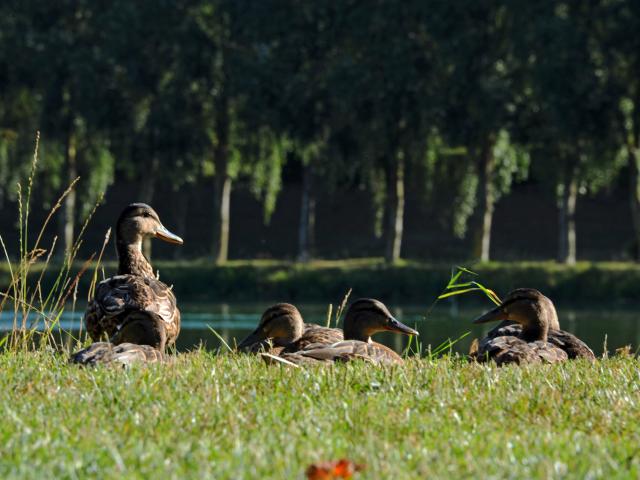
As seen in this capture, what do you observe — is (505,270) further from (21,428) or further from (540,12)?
(21,428)

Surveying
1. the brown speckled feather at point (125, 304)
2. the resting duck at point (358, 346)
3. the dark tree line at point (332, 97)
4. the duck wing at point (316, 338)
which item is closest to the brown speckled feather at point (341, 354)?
the resting duck at point (358, 346)

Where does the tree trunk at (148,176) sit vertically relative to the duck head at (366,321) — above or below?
above

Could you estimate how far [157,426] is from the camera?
6.03 meters

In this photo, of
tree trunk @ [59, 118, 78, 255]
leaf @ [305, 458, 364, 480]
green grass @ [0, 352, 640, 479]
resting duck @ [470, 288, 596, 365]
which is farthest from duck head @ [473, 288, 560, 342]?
tree trunk @ [59, 118, 78, 255]

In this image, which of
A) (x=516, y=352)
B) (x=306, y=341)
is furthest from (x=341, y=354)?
(x=516, y=352)

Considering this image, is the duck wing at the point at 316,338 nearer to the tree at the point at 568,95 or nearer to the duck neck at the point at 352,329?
the duck neck at the point at 352,329

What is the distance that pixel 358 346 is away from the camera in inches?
346

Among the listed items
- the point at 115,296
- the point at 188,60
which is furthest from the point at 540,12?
the point at 115,296

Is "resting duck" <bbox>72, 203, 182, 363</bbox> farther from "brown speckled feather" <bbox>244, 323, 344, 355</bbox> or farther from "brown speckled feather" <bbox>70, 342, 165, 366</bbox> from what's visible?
"brown speckled feather" <bbox>244, 323, 344, 355</bbox>

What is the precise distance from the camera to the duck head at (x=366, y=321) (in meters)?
9.98

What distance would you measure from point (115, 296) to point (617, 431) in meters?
4.45

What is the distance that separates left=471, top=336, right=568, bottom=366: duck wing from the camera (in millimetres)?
8945

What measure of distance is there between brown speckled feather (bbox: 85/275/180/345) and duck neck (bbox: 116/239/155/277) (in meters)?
0.97

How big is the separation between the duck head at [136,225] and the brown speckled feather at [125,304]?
3.68 ft
